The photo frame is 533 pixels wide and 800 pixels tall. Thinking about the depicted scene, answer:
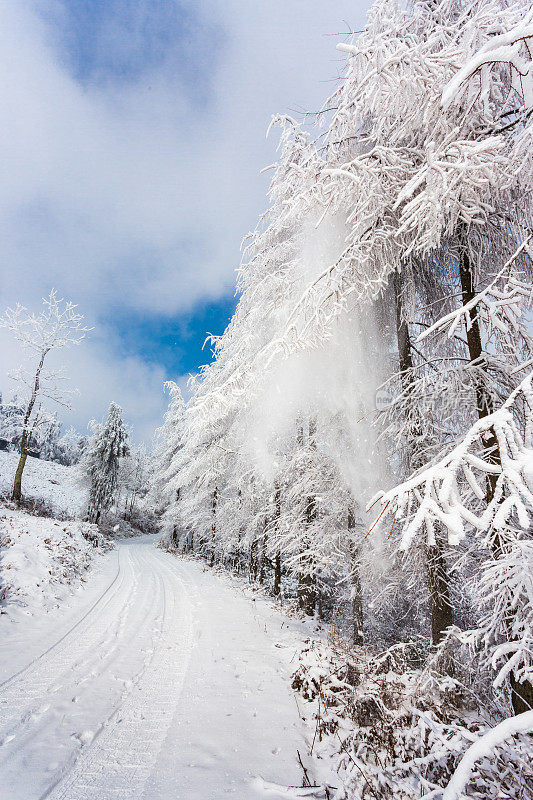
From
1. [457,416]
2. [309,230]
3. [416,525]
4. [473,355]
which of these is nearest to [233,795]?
[416,525]

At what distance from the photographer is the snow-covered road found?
9.39ft

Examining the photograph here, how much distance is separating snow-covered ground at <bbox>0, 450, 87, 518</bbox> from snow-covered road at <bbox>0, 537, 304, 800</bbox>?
84.7 feet

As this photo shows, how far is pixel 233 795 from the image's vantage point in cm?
274

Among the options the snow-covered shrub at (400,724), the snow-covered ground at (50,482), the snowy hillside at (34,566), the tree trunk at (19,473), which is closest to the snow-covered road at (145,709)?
the snow-covered shrub at (400,724)

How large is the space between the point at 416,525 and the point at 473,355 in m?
3.33

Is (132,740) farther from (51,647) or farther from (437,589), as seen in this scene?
(437,589)

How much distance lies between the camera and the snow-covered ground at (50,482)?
31047 mm

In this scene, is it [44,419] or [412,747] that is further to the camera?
[44,419]

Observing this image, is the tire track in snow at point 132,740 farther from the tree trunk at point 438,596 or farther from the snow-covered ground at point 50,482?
the snow-covered ground at point 50,482

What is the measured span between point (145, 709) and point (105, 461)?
31.3 m

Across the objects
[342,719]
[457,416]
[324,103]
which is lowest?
[342,719]

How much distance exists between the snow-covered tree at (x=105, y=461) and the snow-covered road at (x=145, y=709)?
2633 cm

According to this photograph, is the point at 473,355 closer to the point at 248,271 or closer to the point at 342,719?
the point at 342,719

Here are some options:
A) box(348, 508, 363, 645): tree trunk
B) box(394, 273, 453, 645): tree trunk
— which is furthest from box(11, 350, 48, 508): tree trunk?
box(394, 273, 453, 645): tree trunk
